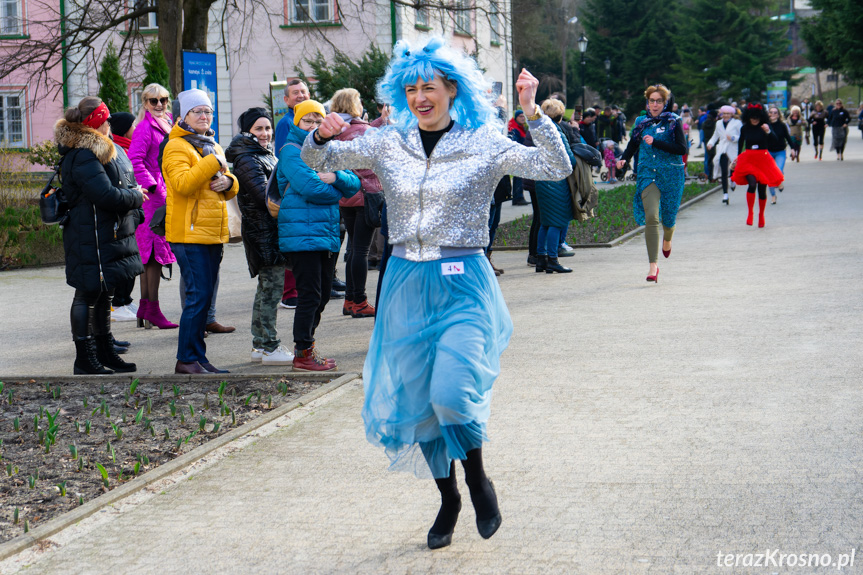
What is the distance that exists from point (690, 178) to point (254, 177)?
22726mm

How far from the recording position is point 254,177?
769 centimetres

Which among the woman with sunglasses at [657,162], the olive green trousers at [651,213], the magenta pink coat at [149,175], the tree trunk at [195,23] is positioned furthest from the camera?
the tree trunk at [195,23]

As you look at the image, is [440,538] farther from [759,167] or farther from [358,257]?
[759,167]

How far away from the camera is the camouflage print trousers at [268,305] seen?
306 inches

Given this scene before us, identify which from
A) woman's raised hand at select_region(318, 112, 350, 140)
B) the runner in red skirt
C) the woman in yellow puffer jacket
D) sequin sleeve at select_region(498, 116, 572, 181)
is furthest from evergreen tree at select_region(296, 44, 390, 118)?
sequin sleeve at select_region(498, 116, 572, 181)

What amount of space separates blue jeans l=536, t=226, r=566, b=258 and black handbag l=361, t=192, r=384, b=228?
3.79 m

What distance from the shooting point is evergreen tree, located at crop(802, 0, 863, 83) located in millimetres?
33812

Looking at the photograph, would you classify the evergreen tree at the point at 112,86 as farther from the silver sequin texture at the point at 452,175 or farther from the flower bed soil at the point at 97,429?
the silver sequin texture at the point at 452,175

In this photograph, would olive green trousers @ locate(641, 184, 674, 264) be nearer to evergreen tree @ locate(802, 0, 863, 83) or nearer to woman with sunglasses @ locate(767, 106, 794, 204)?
woman with sunglasses @ locate(767, 106, 794, 204)

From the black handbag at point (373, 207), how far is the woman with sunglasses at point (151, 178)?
1.70 m

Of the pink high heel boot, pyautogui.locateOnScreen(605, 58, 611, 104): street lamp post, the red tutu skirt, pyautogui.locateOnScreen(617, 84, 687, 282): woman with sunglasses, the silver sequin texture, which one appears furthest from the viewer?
pyautogui.locateOnScreen(605, 58, 611, 104): street lamp post

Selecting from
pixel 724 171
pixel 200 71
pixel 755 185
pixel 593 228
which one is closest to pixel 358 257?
pixel 200 71

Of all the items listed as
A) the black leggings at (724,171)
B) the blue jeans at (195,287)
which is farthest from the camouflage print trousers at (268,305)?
the black leggings at (724,171)

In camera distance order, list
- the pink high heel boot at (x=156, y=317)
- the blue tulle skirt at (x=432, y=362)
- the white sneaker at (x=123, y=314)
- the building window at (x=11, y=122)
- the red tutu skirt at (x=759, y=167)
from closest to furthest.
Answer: the blue tulle skirt at (x=432, y=362) → the pink high heel boot at (x=156, y=317) → the white sneaker at (x=123, y=314) → the red tutu skirt at (x=759, y=167) → the building window at (x=11, y=122)
